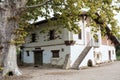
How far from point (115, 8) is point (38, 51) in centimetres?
1686

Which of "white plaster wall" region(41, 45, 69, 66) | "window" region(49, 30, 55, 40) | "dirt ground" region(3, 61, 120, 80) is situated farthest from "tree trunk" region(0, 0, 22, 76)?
"window" region(49, 30, 55, 40)

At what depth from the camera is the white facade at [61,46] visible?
91.0 ft

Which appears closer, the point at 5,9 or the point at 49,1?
the point at 5,9

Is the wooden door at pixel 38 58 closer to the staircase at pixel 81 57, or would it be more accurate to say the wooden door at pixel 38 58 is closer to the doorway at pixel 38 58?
the doorway at pixel 38 58

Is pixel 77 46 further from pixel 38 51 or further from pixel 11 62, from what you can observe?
pixel 11 62

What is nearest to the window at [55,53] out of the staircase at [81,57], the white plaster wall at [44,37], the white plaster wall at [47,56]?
the white plaster wall at [47,56]

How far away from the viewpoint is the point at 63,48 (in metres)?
28.2

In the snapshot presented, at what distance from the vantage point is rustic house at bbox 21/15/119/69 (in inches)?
1087

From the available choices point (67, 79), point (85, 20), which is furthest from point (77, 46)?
point (67, 79)

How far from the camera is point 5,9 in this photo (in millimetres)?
17016

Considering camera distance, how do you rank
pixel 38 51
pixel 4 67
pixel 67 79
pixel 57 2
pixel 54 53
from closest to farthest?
pixel 67 79
pixel 4 67
pixel 57 2
pixel 54 53
pixel 38 51

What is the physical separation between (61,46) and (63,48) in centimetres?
54

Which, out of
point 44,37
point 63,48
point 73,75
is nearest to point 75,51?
point 63,48

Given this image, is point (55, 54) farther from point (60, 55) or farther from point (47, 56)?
point (47, 56)
